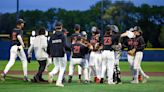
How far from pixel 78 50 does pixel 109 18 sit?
62.4m

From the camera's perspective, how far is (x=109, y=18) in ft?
257

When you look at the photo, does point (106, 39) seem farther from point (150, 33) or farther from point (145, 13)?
point (145, 13)

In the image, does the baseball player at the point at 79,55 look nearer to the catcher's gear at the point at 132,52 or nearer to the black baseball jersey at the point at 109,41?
the black baseball jersey at the point at 109,41

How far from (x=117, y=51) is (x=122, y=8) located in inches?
2656

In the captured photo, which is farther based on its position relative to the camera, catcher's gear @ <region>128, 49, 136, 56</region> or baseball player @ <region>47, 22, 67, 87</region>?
catcher's gear @ <region>128, 49, 136, 56</region>

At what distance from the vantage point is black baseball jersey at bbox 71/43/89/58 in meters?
16.3

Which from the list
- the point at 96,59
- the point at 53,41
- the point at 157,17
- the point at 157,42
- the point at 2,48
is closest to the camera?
the point at 53,41

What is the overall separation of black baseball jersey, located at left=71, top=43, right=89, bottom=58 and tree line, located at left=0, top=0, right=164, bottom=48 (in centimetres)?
5336

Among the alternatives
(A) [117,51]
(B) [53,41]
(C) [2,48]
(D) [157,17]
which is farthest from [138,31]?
(D) [157,17]

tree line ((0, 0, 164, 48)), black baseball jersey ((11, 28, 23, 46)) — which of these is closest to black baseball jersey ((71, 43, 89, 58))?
black baseball jersey ((11, 28, 23, 46))

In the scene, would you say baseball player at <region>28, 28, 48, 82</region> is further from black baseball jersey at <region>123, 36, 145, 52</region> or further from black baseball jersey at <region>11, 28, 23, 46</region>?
black baseball jersey at <region>123, 36, 145, 52</region>

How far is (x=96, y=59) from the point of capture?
1748 centimetres

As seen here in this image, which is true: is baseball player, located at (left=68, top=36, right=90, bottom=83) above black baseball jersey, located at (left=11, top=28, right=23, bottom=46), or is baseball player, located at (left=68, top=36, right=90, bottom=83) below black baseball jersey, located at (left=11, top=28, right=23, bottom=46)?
below

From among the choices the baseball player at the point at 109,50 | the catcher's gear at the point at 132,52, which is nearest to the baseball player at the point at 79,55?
the baseball player at the point at 109,50
